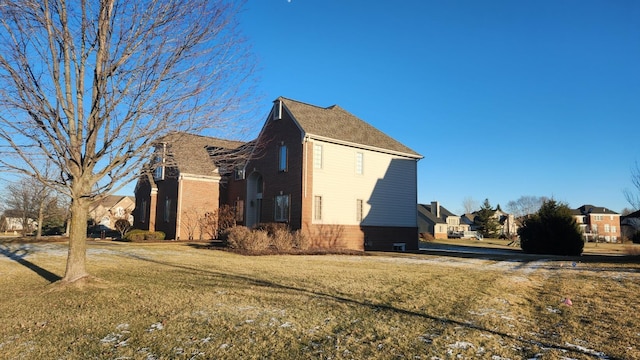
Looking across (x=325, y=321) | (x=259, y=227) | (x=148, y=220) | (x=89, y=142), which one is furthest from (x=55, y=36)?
(x=148, y=220)

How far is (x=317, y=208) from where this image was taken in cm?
2316

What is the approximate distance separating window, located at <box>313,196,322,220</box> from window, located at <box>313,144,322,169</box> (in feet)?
6.04

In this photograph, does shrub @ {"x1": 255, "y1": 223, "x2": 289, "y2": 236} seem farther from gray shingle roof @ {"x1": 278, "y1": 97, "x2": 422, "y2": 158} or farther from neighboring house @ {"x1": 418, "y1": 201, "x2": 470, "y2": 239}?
neighboring house @ {"x1": 418, "y1": 201, "x2": 470, "y2": 239}

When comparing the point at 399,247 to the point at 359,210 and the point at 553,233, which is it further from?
the point at 553,233

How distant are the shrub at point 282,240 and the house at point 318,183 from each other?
6.78 ft

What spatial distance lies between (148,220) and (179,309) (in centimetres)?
2806

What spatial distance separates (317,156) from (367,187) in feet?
13.8

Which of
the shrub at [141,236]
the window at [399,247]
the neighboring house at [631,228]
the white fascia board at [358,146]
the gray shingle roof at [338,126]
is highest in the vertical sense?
the gray shingle roof at [338,126]

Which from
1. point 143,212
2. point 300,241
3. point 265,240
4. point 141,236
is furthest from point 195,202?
point 265,240

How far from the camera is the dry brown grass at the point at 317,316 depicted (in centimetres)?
489

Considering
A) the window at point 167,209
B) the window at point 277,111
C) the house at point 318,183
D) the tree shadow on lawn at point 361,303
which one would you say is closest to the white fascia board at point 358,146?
the house at point 318,183

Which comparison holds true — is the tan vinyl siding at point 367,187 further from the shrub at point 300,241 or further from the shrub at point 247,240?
the shrub at point 247,240

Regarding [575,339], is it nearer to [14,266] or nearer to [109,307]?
[109,307]

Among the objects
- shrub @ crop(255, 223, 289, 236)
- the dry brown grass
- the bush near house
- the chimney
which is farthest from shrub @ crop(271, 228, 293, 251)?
the chimney
